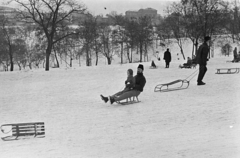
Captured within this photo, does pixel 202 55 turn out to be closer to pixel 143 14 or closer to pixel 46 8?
pixel 46 8

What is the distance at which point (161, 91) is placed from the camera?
40.8 feet

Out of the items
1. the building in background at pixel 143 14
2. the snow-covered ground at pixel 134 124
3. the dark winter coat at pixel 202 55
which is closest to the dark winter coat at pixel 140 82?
the snow-covered ground at pixel 134 124

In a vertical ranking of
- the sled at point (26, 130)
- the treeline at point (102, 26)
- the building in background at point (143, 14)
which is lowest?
the sled at point (26, 130)

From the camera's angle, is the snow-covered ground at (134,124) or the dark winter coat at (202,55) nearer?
the snow-covered ground at (134,124)

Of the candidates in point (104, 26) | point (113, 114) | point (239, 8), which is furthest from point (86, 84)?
point (104, 26)

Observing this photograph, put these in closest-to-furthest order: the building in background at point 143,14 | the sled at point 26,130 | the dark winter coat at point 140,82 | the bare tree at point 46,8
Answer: the sled at point 26,130 < the dark winter coat at point 140,82 < the bare tree at point 46,8 < the building in background at point 143,14

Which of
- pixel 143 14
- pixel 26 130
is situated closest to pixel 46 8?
pixel 26 130

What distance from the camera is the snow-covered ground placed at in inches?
217

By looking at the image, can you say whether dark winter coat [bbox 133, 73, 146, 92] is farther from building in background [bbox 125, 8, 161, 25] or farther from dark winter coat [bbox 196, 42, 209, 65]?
building in background [bbox 125, 8, 161, 25]

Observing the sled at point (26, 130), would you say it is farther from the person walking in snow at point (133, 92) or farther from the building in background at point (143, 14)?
the building in background at point (143, 14)

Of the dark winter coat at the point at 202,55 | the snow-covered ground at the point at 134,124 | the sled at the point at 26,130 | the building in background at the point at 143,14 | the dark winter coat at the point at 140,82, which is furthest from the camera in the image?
the building in background at the point at 143,14

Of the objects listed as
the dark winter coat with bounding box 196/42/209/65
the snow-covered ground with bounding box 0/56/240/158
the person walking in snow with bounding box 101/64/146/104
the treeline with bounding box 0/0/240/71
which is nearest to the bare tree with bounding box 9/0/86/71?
the treeline with bounding box 0/0/240/71

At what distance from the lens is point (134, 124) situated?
295 inches

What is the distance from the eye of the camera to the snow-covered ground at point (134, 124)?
5516 mm
